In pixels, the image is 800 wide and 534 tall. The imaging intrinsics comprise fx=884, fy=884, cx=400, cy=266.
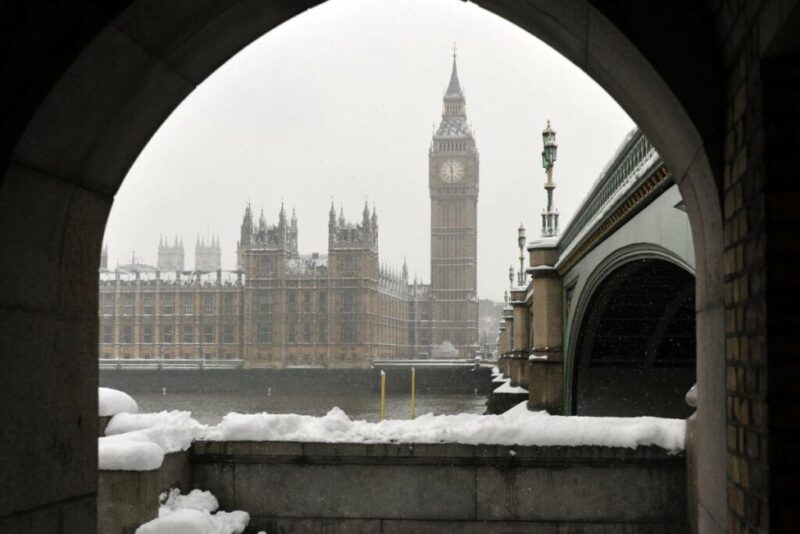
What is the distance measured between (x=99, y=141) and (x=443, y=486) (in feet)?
16.4

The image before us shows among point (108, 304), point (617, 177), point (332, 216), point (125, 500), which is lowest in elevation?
point (125, 500)

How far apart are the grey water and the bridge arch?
73.6 feet

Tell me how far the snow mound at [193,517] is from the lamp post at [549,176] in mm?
13212

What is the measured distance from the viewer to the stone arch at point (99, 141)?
10.5 ft

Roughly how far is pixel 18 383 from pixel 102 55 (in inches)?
50.4

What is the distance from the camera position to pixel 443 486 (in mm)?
7762

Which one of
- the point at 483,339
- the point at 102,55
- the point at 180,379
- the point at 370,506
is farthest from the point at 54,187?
the point at 483,339

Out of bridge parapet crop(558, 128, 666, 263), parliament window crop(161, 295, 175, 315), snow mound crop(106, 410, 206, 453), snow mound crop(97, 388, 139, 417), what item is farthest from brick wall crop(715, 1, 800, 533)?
parliament window crop(161, 295, 175, 315)

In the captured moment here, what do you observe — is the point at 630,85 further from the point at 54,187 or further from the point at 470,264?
the point at 470,264

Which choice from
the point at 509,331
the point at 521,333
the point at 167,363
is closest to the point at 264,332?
the point at 167,363

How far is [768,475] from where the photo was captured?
259 centimetres

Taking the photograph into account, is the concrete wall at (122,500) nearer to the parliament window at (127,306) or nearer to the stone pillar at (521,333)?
the stone pillar at (521,333)

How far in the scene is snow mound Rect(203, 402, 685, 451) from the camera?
7668 millimetres

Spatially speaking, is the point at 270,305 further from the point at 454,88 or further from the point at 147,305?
the point at 454,88
